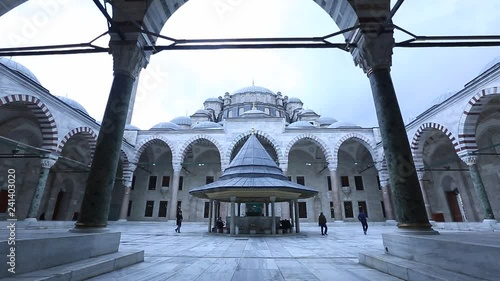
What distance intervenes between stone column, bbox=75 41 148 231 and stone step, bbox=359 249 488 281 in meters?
4.08

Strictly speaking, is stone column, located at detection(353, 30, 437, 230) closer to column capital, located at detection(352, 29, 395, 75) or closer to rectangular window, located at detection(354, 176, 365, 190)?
column capital, located at detection(352, 29, 395, 75)

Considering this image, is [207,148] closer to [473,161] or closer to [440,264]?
[473,161]

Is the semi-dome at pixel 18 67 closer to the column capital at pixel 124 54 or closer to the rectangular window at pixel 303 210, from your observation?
the column capital at pixel 124 54

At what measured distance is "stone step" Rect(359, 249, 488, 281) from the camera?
218 centimetres

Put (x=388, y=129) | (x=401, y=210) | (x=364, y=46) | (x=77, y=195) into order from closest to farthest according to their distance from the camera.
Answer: (x=401, y=210), (x=388, y=129), (x=364, y=46), (x=77, y=195)

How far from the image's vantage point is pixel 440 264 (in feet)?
8.42

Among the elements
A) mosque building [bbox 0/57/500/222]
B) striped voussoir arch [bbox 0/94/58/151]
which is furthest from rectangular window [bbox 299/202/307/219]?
striped voussoir arch [bbox 0/94/58/151]

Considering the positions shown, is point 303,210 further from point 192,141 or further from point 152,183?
point 152,183

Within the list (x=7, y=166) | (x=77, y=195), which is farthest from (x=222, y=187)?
(x=77, y=195)

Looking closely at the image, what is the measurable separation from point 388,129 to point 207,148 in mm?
22939

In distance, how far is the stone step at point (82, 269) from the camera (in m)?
2.13

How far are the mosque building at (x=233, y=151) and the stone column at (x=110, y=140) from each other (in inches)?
382

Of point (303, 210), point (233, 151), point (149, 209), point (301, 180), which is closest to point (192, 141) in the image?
point (233, 151)

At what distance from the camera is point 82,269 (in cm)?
256
